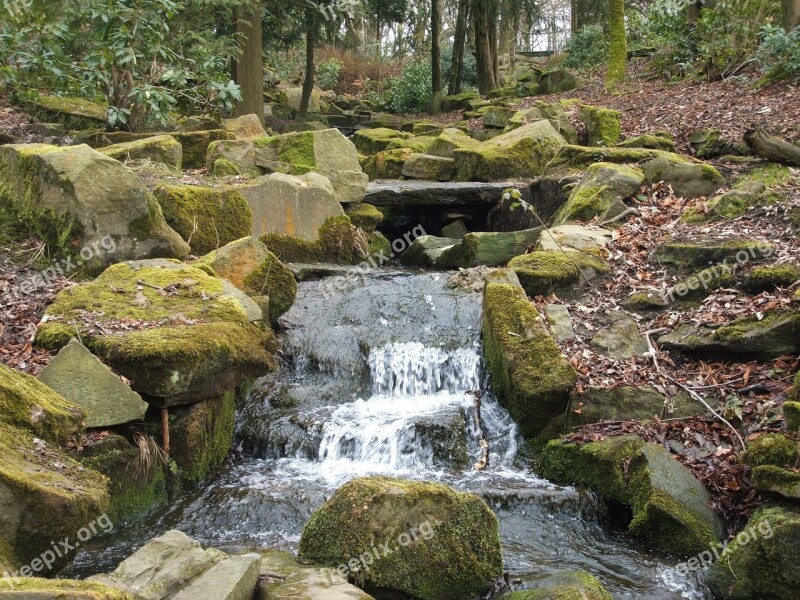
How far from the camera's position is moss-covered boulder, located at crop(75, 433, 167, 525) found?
16.8 ft

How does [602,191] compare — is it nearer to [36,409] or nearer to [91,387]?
[91,387]

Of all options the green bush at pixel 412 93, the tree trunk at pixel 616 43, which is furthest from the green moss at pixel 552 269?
the green bush at pixel 412 93

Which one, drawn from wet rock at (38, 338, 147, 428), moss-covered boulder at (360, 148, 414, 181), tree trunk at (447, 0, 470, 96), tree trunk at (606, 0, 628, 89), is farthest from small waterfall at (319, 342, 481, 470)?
tree trunk at (447, 0, 470, 96)

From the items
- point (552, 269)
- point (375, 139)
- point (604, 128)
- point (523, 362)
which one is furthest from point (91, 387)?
point (375, 139)

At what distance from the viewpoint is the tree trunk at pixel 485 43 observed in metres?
23.4

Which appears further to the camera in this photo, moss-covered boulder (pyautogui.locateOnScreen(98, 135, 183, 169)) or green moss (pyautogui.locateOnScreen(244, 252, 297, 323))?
moss-covered boulder (pyautogui.locateOnScreen(98, 135, 183, 169))

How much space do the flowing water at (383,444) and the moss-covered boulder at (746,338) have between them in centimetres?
191

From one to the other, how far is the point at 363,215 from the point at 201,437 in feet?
21.1

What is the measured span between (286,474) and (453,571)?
7.41 ft

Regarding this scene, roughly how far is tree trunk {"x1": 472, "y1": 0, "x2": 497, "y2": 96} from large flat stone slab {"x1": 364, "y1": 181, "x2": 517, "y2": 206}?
1252cm

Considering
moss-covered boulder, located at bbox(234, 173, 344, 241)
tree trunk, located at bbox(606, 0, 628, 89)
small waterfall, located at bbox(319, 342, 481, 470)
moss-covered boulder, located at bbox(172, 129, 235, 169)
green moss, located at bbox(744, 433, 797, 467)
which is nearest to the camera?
green moss, located at bbox(744, 433, 797, 467)

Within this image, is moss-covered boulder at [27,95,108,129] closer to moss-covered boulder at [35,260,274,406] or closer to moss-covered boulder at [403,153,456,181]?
moss-covered boulder at [403,153,456,181]

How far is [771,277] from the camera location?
7285mm

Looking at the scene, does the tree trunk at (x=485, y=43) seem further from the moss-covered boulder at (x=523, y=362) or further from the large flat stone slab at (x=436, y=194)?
the moss-covered boulder at (x=523, y=362)
